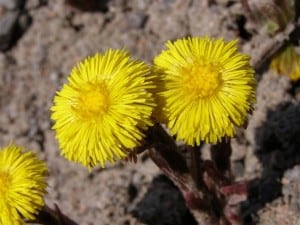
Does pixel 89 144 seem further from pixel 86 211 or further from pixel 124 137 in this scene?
pixel 86 211

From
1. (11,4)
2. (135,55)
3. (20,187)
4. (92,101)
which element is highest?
(11,4)

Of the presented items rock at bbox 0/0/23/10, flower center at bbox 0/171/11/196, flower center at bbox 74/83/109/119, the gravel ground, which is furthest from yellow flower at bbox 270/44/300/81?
rock at bbox 0/0/23/10

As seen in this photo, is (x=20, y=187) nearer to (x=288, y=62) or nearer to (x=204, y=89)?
(x=204, y=89)

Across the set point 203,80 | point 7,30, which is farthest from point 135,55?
point 203,80

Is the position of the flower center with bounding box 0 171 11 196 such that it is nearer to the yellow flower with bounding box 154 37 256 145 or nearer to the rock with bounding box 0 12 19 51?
the yellow flower with bounding box 154 37 256 145

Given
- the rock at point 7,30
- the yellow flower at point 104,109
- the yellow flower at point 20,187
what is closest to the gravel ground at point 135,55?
the rock at point 7,30

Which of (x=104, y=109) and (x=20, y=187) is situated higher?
(x=104, y=109)

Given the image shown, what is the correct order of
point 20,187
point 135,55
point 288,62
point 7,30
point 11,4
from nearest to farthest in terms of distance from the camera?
point 20,187 → point 288,62 → point 135,55 → point 7,30 → point 11,4
